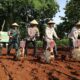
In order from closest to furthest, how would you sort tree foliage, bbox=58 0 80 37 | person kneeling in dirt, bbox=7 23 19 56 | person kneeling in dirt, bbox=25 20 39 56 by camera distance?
person kneeling in dirt, bbox=25 20 39 56 < person kneeling in dirt, bbox=7 23 19 56 < tree foliage, bbox=58 0 80 37

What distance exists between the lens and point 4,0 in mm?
55312

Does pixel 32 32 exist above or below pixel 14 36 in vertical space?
above

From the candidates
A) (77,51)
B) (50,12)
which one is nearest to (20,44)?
(77,51)

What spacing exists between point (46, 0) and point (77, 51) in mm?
47669

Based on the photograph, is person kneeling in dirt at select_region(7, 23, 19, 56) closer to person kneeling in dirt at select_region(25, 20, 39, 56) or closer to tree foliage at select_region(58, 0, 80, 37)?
person kneeling in dirt at select_region(25, 20, 39, 56)

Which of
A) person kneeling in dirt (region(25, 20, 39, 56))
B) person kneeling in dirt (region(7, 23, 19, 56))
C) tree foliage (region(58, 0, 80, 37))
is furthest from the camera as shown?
tree foliage (region(58, 0, 80, 37))

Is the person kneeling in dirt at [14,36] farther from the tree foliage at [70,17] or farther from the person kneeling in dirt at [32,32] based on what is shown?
the tree foliage at [70,17]

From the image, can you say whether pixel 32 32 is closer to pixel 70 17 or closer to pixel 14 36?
pixel 14 36

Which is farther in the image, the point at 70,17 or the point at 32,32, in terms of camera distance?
the point at 70,17

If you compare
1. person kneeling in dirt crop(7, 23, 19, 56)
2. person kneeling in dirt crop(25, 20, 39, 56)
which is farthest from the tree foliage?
person kneeling in dirt crop(25, 20, 39, 56)

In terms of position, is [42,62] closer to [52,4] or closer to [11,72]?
[11,72]

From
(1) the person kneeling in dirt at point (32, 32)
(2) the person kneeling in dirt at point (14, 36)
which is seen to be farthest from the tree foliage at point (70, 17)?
(1) the person kneeling in dirt at point (32, 32)

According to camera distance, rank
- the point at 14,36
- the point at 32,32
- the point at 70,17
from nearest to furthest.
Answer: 1. the point at 32,32
2. the point at 14,36
3. the point at 70,17

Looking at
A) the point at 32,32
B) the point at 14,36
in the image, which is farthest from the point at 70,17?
the point at 32,32
